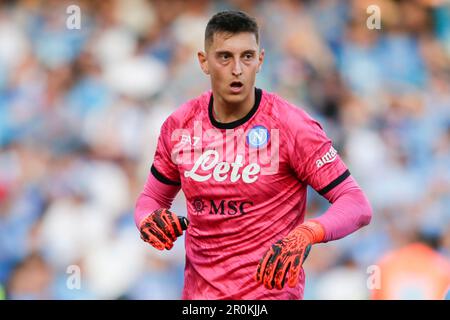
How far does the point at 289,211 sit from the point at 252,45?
84 centimetres

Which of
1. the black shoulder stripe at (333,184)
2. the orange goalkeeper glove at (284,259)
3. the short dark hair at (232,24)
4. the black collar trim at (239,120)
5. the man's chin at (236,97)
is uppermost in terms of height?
the short dark hair at (232,24)

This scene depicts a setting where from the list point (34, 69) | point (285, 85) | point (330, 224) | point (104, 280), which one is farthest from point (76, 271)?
point (330, 224)

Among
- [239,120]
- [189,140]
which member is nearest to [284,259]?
[239,120]

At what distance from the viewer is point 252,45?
13.7 ft

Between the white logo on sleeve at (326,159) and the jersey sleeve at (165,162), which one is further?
the jersey sleeve at (165,162)

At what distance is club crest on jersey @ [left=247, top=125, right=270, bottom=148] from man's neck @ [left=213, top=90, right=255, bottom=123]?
105 millimetres

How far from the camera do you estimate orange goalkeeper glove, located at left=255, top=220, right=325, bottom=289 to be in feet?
12.3

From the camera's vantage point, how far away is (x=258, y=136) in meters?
4.17

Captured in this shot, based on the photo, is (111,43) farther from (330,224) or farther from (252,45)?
(330,224)

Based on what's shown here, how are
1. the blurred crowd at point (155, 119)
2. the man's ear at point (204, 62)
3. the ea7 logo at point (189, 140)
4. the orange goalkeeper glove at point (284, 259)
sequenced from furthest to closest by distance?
1. the blurred crowd at point (155, 119)
2. the man's ear at point (204, 62)
3. the ea7 logo at point (189, 140)
4. the orange goalkeeper glove at point (284, 259)

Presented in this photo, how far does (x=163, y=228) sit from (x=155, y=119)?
122 inches

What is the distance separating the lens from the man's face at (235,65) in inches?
163

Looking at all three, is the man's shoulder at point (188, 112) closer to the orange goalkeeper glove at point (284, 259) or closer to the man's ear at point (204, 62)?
the man's ear at point (204, 62)

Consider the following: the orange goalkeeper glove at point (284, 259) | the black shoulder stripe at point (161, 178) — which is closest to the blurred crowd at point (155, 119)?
the black shoulder stripe at point (161, 178)
